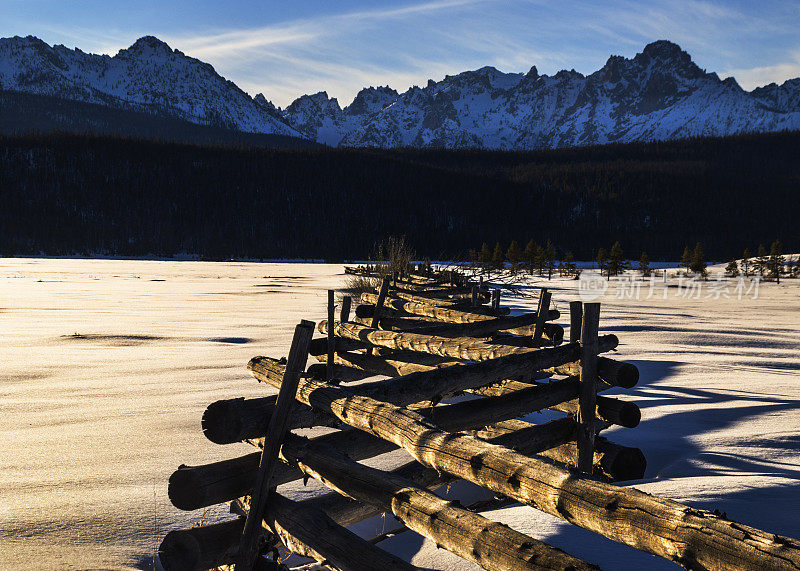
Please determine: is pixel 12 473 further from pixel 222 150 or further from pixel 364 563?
pixel 222 150

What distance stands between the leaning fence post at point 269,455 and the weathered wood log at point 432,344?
2.18m

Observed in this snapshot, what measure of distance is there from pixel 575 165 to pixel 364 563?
147986 millimetres

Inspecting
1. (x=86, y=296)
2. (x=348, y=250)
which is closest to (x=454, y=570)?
(x=86, y=296)

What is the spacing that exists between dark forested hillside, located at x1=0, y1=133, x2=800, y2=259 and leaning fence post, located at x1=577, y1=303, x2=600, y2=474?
9223 centimetres

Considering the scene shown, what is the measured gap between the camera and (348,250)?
3954 inches

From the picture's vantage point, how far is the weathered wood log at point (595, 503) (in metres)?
1.36

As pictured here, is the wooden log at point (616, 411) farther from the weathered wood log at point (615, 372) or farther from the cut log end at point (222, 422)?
the cut log end at point (222, 422)

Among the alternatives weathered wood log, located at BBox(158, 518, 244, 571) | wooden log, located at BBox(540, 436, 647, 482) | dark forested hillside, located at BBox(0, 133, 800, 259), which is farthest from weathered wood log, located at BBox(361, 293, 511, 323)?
dark forested hillside, located at BBox(0, 133, 800, 259)

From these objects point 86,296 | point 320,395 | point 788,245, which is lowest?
point 86,296

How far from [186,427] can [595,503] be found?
4614 millimetres

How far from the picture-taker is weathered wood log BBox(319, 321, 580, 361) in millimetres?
4621

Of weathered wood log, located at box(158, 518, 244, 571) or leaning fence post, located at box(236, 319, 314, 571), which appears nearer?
weathered wood log, located at box(158, 518, 244, 571)

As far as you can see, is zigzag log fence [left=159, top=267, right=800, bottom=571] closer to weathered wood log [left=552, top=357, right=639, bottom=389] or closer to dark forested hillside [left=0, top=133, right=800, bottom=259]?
weathered wood log [left=552, top=357, right=639, bottom=389]

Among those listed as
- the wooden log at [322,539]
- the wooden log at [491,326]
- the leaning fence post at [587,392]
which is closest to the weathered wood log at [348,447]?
the leaning fence post at [587,392]
